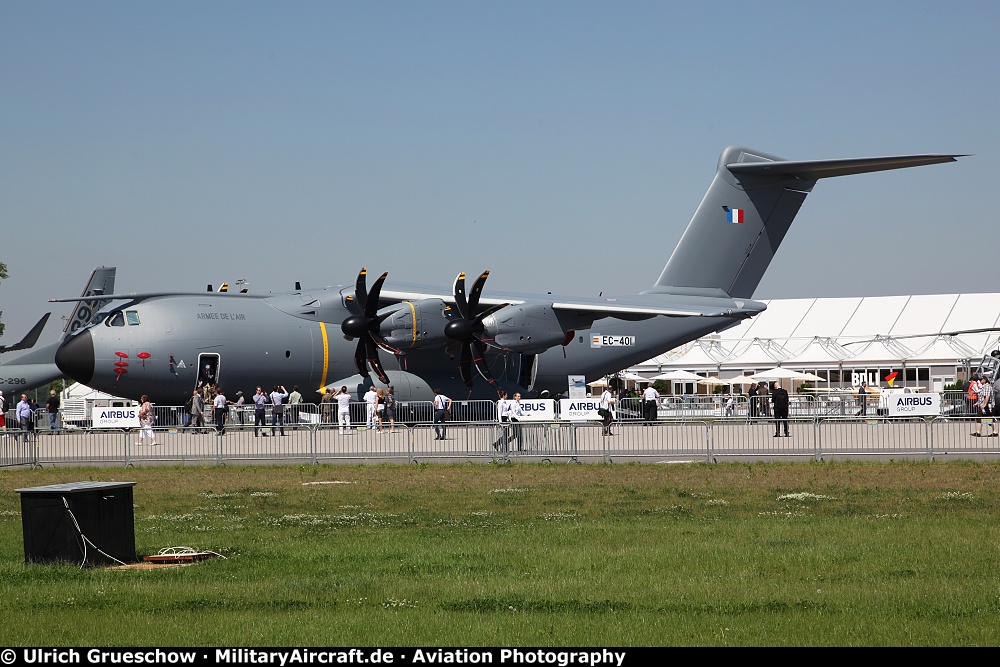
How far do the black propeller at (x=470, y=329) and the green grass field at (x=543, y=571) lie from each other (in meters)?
13.3

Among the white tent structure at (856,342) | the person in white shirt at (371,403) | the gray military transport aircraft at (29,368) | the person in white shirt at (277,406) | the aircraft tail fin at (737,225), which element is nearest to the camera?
the person in white shirt at (371,403)

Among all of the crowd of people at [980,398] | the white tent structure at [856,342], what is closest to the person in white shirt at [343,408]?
the crowd of people at [980,398]

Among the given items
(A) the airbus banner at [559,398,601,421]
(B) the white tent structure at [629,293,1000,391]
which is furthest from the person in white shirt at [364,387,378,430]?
(B) the white tent structure at [629,293,1000,391]

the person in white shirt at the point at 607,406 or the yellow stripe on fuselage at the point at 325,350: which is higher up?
the yellow stripe on fuselage at the point at 325,350

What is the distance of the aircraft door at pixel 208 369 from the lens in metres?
28.5

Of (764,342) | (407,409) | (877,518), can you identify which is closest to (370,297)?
(407,409)

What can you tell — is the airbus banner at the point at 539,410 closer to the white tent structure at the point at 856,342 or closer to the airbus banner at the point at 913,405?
the airbus banner at the point at 913,405

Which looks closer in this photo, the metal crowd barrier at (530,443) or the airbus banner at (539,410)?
the metal crowd barrier at (530,443)

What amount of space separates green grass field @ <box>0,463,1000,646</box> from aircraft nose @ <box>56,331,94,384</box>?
1217cm

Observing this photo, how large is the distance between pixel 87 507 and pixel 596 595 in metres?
4.62

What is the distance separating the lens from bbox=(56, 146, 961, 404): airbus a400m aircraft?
2819 cm

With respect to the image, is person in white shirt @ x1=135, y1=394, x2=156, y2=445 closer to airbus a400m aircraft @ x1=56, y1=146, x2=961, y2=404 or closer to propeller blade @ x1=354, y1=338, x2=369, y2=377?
airbus a400m aircraft @ x1=56, y1=146, x2=961, y2=404

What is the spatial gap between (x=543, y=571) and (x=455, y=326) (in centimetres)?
2031

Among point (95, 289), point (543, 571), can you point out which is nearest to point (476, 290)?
point (543, 571)
